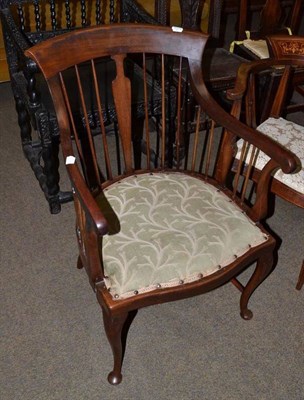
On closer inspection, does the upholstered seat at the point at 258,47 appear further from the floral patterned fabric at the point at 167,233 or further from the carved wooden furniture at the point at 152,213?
the floral patterned fabric at the point at 167,233

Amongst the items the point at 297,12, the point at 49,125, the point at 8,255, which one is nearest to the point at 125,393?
the point at 8,255

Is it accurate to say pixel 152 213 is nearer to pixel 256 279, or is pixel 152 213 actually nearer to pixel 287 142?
pixel 256 279

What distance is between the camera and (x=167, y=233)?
147 centimetres

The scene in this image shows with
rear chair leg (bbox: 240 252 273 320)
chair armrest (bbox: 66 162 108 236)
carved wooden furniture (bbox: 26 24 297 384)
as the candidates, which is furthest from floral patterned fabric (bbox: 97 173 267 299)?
chair armrest (bbox: 66 162 108 236)

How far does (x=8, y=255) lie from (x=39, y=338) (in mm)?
455

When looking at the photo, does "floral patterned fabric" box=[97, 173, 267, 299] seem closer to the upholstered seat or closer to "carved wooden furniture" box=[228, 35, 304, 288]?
"carved wooden furniture" box=[228, 35, 304, 288]

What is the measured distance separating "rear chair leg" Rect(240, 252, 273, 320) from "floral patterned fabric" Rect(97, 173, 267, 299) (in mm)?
125

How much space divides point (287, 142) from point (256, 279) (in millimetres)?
577

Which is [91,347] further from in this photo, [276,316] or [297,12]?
[297,12]

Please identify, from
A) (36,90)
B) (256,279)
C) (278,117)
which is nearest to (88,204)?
(256,279)

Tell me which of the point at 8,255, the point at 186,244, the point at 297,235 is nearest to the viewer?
the point at 186,244

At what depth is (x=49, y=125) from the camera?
6.51 ft

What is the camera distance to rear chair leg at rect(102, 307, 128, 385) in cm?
138

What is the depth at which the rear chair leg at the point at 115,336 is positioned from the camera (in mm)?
1382
